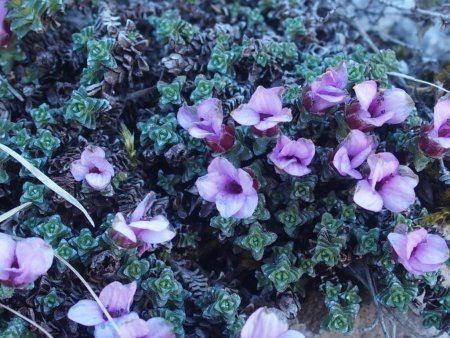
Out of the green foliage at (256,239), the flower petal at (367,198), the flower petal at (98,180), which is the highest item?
the flower petal at (367,198)

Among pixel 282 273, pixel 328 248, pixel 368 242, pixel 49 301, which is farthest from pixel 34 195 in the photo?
pixel 368 242

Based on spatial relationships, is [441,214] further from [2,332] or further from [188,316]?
A: [2,332]

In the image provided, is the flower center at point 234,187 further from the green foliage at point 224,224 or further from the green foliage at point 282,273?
the green foliage at point 282,273

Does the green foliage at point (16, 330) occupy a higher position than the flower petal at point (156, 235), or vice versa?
the flower petal at point (156, 235)

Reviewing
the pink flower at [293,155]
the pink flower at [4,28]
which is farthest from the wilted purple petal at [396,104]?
the pink flower at [4,28]

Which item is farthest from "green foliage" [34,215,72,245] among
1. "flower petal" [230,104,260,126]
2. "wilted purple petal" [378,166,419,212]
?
"wilted purple petal" [378,166,419,212]

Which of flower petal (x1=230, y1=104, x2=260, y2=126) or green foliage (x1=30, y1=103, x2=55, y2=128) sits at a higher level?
flower petal (x1=230, y1=104, x2=260, y2=126)

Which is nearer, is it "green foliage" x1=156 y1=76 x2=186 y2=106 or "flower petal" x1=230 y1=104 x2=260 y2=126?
"flower petal" x1=230 y1=104 x2=260 y2=126

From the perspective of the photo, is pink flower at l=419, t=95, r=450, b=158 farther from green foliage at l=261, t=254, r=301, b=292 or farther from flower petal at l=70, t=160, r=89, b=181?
flower petal at l=70, t=160, r=89, b=181
